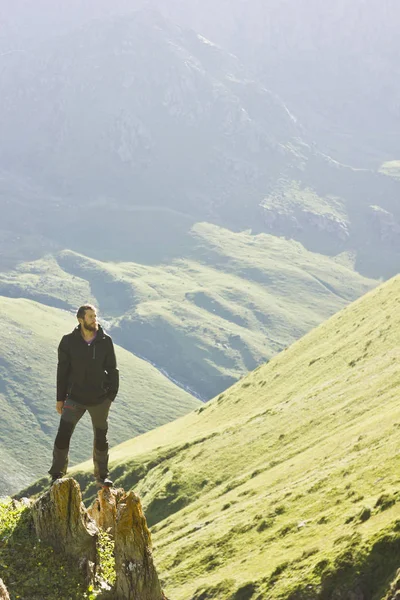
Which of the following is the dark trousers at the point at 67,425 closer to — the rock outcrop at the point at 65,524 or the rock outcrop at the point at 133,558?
the rock outcrop at the point at 65,524

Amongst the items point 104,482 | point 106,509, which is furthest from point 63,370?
point 106,509

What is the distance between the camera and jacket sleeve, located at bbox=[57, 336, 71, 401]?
23.2m

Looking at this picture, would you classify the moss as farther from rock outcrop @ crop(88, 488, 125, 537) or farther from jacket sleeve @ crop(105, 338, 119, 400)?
jacket sleeve @ crop(105, 338, 119, 400)

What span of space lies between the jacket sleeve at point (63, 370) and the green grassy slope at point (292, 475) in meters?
14.6

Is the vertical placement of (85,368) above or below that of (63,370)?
above

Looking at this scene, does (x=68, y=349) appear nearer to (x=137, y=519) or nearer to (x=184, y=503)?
(x=137, y=519)

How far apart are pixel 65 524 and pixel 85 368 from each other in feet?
16.9

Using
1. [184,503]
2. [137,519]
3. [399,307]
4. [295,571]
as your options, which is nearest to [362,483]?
[295,571]

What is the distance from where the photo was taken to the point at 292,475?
211 feet

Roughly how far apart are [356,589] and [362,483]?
16.8 m

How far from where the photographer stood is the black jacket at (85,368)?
23.2m

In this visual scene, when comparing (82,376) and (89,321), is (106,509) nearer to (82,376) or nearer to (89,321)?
(82,376)

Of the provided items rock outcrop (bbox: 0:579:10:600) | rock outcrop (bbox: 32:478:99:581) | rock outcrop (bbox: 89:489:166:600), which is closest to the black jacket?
rock outcrop (bbox: 32:478:99:581)

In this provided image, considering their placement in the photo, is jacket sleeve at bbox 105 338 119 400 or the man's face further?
jacket sleeve at bbox 105 338 119 400
